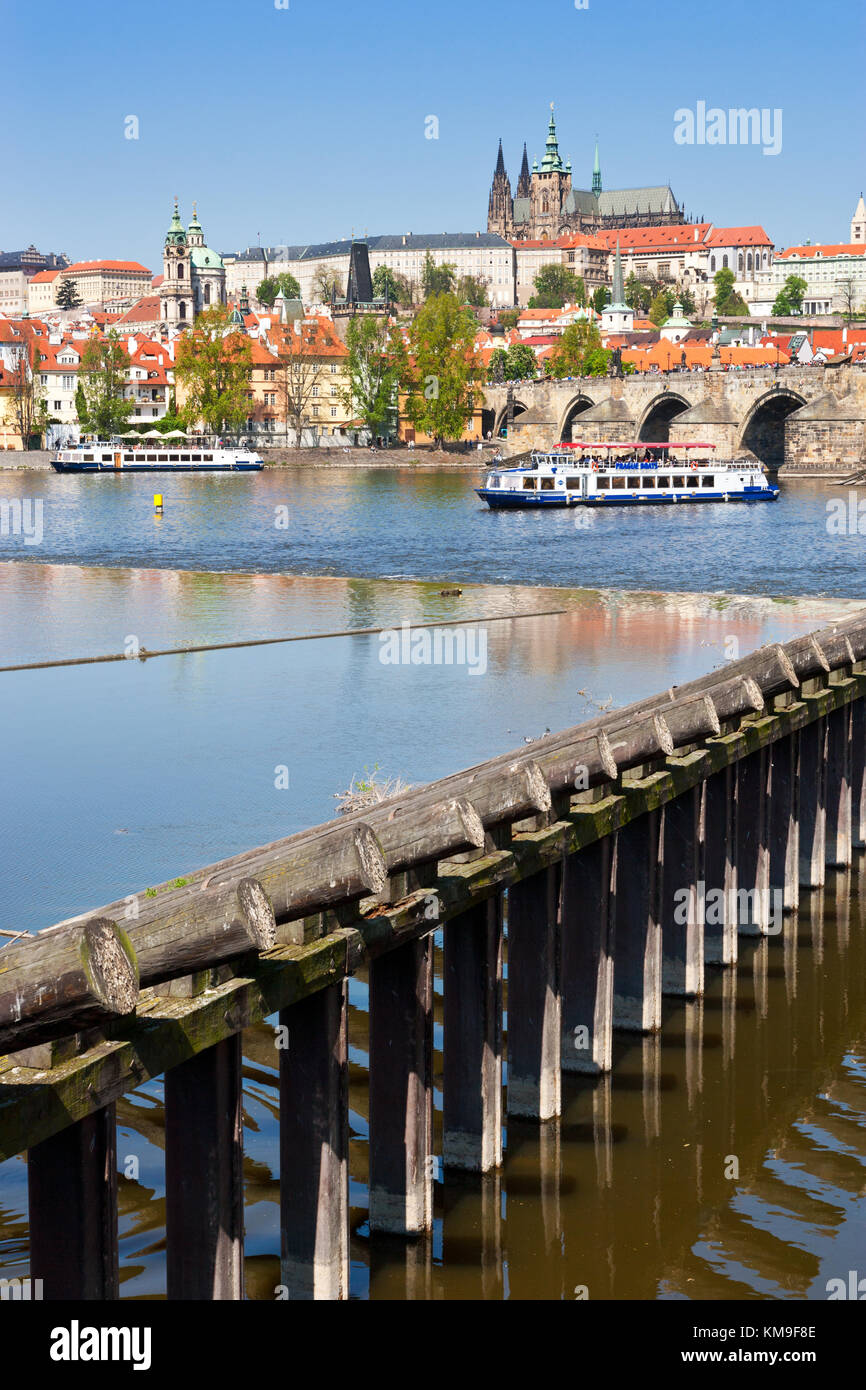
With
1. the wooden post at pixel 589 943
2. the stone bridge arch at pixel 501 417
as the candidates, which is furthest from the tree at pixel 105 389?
the wooden post at pixel 589 943

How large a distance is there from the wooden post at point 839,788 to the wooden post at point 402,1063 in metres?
6.99

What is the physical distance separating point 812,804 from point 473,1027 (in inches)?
241

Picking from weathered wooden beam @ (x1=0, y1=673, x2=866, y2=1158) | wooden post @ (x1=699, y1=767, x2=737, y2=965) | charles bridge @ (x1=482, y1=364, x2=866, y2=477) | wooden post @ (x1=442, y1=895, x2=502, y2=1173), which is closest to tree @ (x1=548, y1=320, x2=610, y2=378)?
charles bridge @ (x1=482, y1=364, x2=866, y2=477)

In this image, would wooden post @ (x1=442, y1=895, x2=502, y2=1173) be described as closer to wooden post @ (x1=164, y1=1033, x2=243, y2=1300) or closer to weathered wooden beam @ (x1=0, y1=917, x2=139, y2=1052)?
wooden post @ (x1=164, y1=1033, x2=243, y2=1300)

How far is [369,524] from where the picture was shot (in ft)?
211

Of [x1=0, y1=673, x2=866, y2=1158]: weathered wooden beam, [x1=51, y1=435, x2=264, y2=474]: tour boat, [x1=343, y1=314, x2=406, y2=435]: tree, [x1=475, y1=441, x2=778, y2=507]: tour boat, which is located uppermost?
[x1=343, y1=314, x2=406, y2=435]: tree

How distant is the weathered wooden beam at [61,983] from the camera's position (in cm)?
563

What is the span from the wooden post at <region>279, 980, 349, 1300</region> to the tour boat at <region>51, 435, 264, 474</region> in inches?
4113

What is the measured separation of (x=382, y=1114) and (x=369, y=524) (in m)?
56.5

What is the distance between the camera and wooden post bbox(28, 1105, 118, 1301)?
20.7 feet

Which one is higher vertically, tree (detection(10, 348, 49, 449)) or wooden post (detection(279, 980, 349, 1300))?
tree (detection(10, 348, 49, 449))

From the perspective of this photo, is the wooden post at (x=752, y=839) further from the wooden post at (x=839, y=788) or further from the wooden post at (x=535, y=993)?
the wooden post at (x=535, y=993)

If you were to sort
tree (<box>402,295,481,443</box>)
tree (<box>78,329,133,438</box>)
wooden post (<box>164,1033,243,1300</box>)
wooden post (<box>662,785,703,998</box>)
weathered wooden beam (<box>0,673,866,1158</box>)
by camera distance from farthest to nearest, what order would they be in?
tree (<box>78,329,133,438</box>) < tree (<box>402,295,481,443</box>) < wooden post (<box>662,785,703,998</box>) < wooden post (<box>164,1033,243,1300</box>) < weathered wooden beam (<box>0,673,866,1158</box>)
